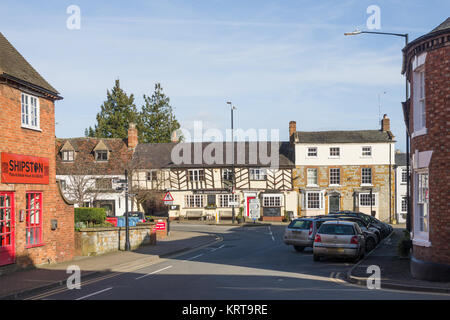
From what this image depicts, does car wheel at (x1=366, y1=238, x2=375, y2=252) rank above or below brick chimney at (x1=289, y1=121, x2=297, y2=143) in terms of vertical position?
below

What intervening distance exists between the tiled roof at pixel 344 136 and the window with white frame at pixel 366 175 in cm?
291

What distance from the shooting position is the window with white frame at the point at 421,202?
50.6 feet

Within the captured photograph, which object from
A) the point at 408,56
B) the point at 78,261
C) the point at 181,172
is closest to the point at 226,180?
the point at 181,172

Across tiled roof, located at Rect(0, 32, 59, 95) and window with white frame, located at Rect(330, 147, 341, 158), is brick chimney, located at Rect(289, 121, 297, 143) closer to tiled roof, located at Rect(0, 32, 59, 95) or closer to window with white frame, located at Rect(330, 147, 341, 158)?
window with white frame, located at Rect(330, 147, 341, 158)

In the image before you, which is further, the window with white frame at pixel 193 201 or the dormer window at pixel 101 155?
the dormer window at pixel 101 155

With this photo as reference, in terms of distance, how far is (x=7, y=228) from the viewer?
17078 mm

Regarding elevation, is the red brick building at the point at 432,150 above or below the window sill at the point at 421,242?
above

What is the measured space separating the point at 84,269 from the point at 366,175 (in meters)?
40.3

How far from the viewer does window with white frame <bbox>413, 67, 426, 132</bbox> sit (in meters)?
15.5

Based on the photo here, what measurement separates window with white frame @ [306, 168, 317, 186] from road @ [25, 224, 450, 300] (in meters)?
31.4

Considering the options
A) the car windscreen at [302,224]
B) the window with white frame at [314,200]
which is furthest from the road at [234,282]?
the window with white frame at [314,200]

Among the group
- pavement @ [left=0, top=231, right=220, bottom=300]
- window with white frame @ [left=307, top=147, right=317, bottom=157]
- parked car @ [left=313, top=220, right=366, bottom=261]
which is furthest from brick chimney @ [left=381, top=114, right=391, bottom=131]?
parked car @ [left=313, top=220, right=366, bottom=261]

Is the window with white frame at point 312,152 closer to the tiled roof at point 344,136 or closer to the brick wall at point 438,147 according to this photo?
the tiled roof at point 344,136
